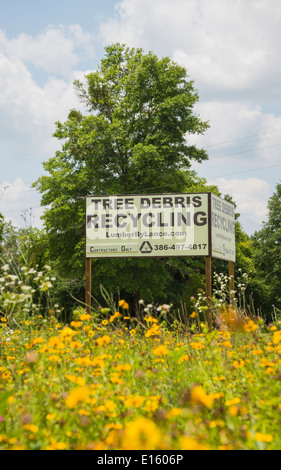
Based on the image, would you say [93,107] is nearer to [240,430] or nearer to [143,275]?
[143,275]

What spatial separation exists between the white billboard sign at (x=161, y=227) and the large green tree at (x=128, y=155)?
11216 mm

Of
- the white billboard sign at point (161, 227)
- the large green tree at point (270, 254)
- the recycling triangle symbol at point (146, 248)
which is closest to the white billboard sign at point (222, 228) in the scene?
the white billboard sign at point (161, 227)

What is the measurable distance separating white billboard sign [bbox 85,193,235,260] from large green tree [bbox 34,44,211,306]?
11.2 metres

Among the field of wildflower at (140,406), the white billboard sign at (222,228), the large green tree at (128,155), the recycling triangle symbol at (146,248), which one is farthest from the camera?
the large green tree at (128,155)

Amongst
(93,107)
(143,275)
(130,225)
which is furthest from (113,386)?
(93,107)

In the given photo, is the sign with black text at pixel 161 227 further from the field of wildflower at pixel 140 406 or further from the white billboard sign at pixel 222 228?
the field of wildflower at pixel 140 406

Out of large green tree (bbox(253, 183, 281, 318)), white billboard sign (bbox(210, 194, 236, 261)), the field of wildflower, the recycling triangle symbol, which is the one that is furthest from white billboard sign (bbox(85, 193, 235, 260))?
large green tree (bbox(253, 183, 281, 318))

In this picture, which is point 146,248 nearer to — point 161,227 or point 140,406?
point 161,227

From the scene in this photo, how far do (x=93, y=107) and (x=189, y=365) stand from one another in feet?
77.8

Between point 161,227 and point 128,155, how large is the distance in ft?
47.1

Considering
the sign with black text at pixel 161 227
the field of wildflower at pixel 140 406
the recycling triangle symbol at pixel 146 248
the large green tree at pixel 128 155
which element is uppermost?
the large green tree at pixel 128 155

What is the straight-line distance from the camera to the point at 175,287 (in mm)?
28859

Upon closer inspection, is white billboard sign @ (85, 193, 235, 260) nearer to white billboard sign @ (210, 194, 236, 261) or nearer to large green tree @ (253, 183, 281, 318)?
white billboard sign @ (210, 194, 236, 261)

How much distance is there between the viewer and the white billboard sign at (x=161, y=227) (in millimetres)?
11961
